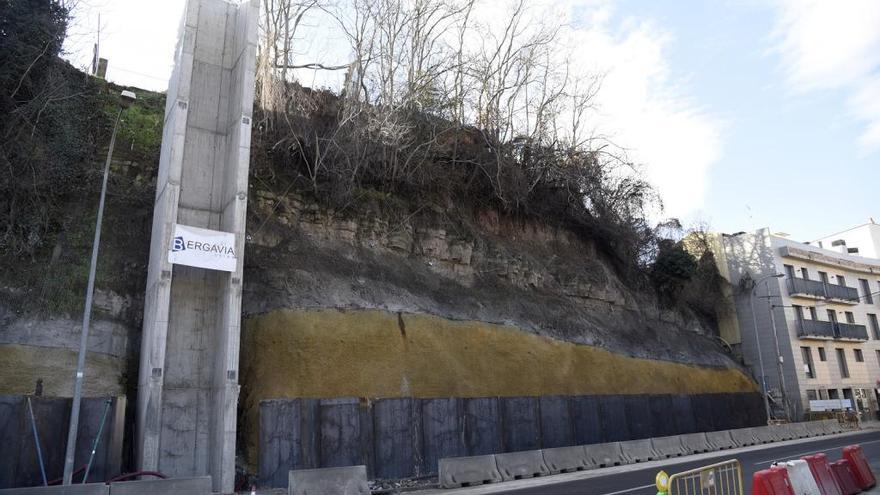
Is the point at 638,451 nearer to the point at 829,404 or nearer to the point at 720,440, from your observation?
the point at 720,440

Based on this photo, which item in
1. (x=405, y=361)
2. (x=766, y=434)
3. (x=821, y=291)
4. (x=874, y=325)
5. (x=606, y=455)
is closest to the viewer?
(x=606, y=455)

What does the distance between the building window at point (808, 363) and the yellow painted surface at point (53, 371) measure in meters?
45.2

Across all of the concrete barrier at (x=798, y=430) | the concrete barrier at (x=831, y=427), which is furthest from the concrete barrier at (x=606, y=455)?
the concrete barrier at (x=831, y=427)

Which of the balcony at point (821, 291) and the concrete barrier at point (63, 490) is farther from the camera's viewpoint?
the balcony at point (821, 291)

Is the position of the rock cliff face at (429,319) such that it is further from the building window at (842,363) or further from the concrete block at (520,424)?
the building window at (842,363)

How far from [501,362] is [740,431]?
40.4 ft

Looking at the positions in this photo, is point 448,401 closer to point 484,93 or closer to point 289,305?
point 289,305

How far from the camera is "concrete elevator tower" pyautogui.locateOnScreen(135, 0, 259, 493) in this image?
16359 mm

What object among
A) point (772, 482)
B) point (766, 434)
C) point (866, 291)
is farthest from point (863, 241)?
point (772, 482)

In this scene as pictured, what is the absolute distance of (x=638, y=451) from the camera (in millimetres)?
22438

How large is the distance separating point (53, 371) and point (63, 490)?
21.3 feet

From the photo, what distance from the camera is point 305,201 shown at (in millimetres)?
25141

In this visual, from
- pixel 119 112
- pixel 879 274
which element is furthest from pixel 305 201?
pixel 879 274

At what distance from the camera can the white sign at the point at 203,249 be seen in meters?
16.9
